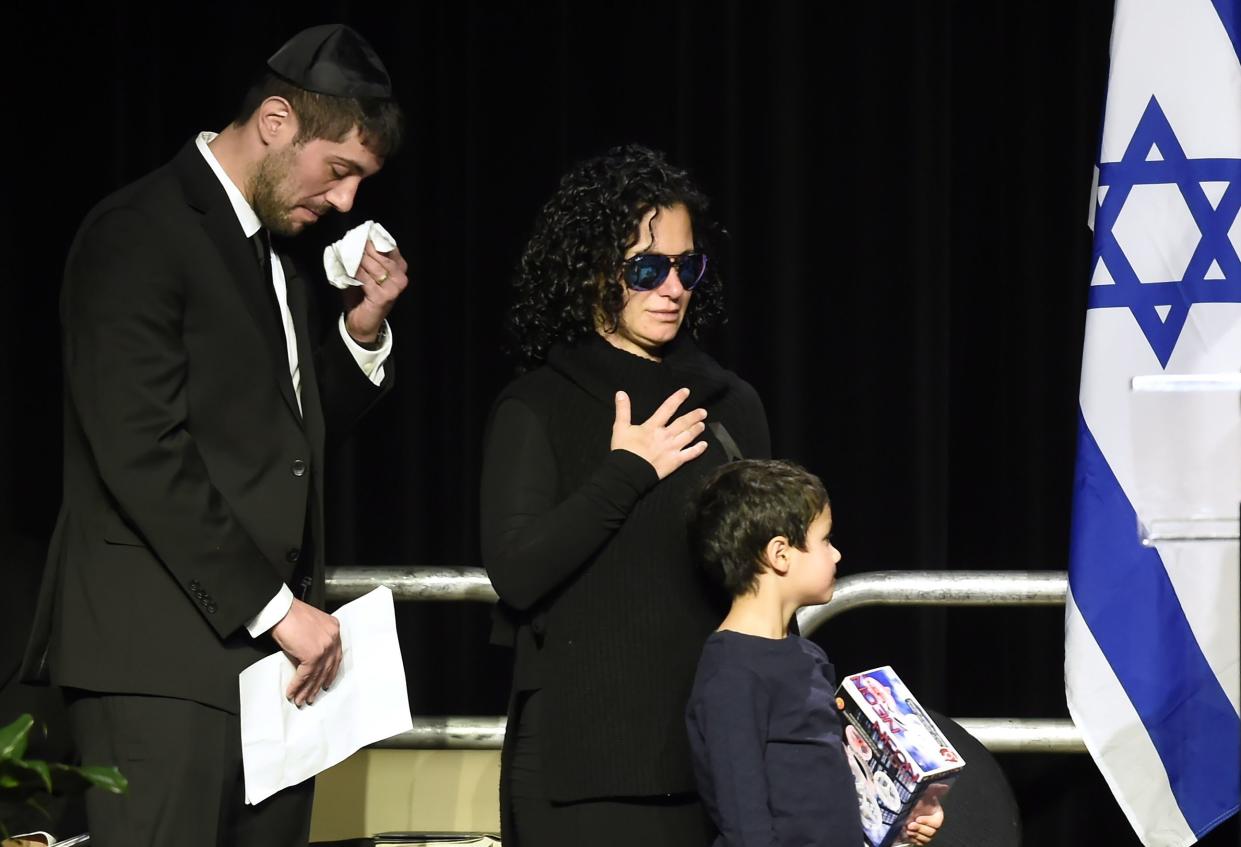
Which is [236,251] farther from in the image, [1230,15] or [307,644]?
[1230,15]

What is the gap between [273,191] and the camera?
2068 millimetres

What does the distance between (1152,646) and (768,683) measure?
924 mm

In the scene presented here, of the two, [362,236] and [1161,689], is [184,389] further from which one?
[1161,689]

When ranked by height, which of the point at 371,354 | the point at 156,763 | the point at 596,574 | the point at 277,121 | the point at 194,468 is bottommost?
the point at 156,763

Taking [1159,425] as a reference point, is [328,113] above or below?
above

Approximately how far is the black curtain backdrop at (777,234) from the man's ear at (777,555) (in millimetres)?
1410

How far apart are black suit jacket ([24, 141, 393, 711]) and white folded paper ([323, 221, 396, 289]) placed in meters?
0.15

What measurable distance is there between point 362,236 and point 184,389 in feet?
1.21

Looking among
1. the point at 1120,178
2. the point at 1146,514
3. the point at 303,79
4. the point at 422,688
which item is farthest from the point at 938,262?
the point at 303,79

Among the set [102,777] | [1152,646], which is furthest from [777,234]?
[102,777]

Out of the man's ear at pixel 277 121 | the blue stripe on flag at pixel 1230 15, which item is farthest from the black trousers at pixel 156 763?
the blue stripe on flag at pixel 1230 15

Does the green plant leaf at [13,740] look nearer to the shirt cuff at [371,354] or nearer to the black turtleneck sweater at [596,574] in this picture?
the black turtleneck sweater at [596,574]

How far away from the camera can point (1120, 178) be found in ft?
8.51

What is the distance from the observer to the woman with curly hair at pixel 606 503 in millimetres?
2008
